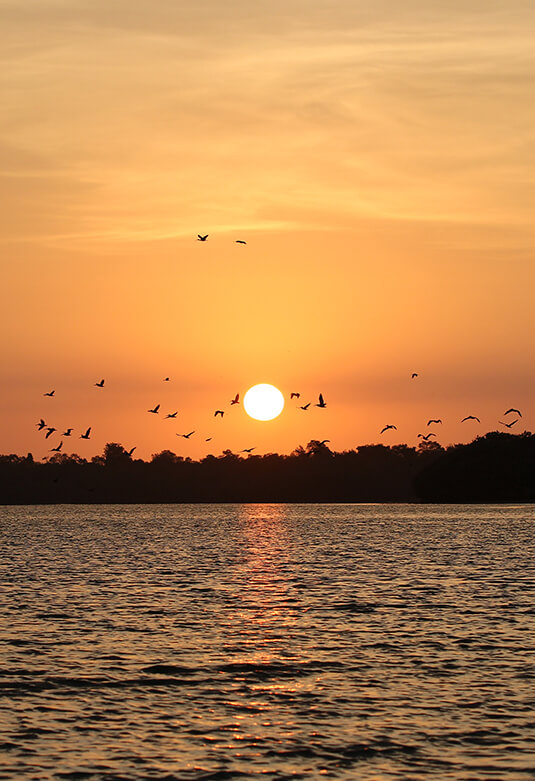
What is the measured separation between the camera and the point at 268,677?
36.6m

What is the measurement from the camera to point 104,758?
26.7 metres

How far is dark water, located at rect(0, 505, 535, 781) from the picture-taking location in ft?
87.3

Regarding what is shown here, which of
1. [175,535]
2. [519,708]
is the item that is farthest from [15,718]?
[175,535]

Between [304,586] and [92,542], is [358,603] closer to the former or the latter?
[304,586]

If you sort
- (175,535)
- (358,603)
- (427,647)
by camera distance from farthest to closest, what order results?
(175,535) < (358,603) < (427,647)

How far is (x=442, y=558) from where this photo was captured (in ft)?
311

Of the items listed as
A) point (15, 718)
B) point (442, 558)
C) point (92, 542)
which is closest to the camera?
point (15, 718)

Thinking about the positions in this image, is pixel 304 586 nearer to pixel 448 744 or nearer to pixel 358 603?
pixel 358 603

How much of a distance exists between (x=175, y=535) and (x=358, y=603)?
10268cm

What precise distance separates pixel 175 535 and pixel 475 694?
12699cm

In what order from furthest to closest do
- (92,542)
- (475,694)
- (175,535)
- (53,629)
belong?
(175,535)
(92,542)
(53,629)
(475,694)

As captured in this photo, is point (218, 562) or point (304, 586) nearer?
point (304, 586)

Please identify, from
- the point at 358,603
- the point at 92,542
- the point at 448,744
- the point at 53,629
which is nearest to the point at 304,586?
the point at 358,603

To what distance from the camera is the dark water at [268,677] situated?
26.6 meters
